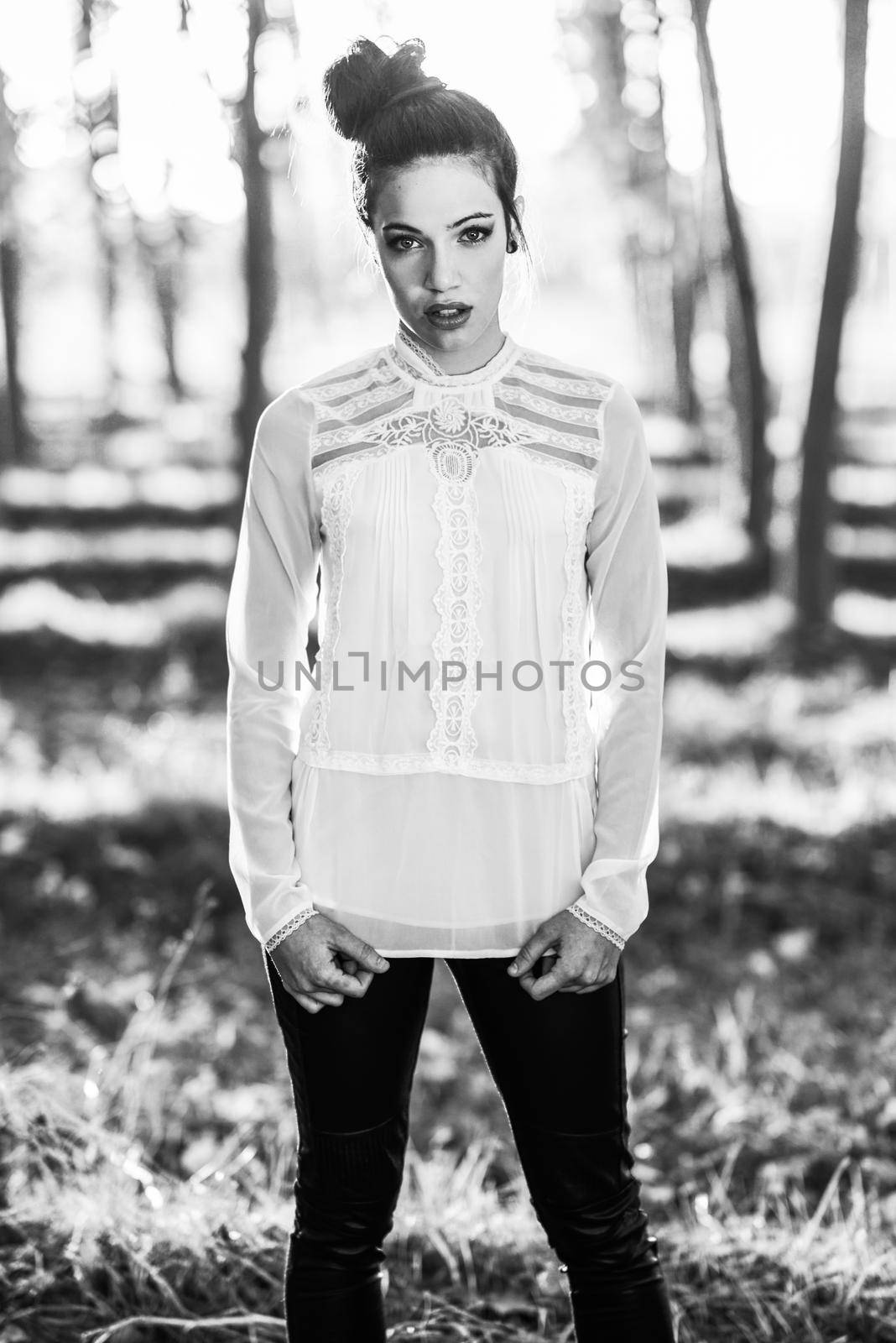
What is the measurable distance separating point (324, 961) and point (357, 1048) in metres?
0.17

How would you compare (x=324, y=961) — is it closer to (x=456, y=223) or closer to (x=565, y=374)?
(x=565, y=374)

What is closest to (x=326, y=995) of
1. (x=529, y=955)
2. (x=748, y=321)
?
(x=529, y=955)

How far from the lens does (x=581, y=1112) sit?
6.72 feet

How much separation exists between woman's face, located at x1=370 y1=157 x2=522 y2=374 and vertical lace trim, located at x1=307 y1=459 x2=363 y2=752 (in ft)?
0.81

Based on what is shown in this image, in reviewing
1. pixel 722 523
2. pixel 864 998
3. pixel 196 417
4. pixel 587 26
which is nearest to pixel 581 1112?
pixel 864 998

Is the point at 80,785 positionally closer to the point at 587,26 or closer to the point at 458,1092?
the point at 458,1092

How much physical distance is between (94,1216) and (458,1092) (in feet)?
6.01

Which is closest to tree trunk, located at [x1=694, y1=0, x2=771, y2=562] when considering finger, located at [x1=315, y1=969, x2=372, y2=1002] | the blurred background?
the blurred background

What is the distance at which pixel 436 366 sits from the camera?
6.89 feet

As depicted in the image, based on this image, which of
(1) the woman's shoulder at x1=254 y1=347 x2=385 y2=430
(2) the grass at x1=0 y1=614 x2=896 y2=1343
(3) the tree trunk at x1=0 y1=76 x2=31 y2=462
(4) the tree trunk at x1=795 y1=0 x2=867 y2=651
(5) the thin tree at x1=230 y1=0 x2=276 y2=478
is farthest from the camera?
(3) the tree trunk at x1=0 y1=76 x2=31 y2=462

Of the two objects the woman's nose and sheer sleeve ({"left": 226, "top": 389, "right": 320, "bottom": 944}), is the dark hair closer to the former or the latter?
the woman's nose

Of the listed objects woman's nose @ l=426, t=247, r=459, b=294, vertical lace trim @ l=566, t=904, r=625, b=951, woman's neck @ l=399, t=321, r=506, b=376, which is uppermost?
woman's nose @ l=426, t=247, r=459, b=294

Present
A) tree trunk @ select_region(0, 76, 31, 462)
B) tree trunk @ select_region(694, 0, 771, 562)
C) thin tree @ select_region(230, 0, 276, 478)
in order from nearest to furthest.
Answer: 1. thin tree @ select_region(230, 0, 276, 478)
2. tree trunk @ select_region(694, 0, 771, 562)
3. tree trunk @ select_region(0, 76, 31, 462)

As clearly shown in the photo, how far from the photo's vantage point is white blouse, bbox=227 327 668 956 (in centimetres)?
201
